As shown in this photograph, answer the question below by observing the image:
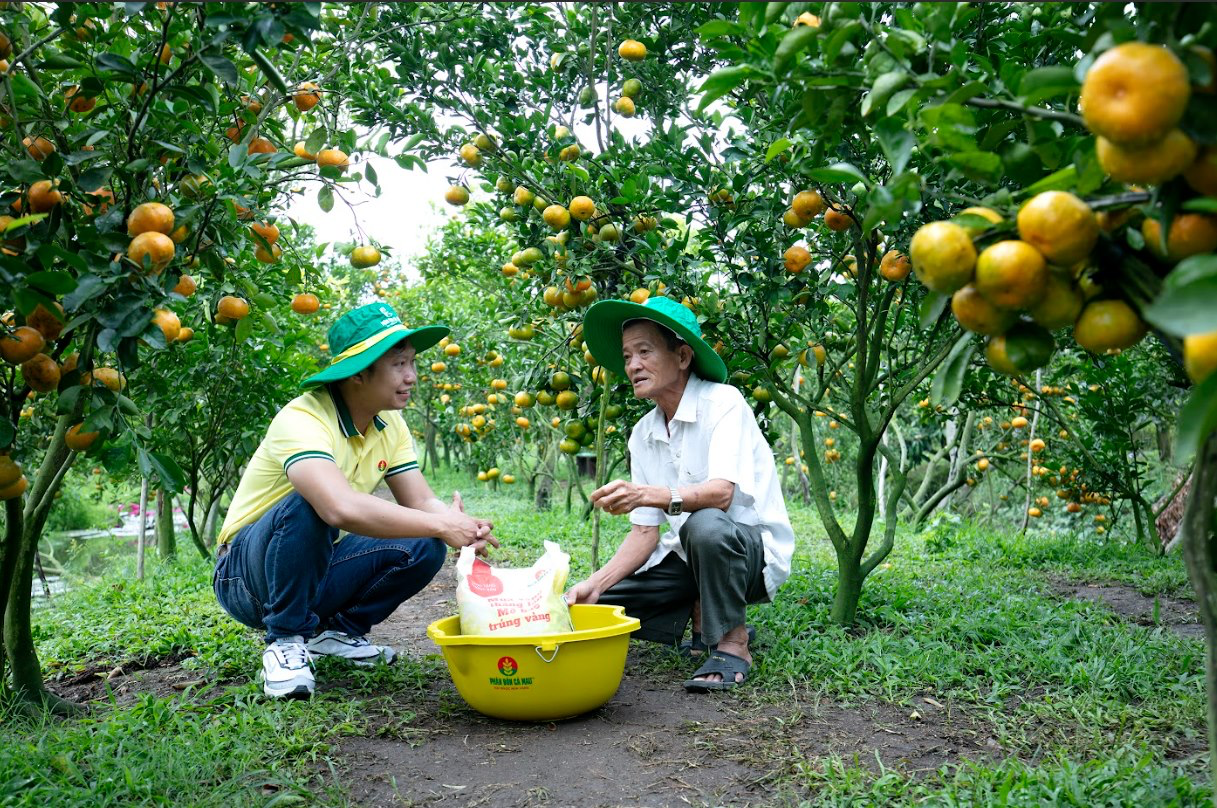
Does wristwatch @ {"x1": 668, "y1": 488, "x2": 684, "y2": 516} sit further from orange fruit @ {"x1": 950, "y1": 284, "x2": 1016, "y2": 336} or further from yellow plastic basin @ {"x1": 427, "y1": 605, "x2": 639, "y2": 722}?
orange fruit @ {"x1": 950, "y1": 284, "x2": 1016, "y2": 336}

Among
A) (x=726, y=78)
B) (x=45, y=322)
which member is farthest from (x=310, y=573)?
(x=726, y=78)

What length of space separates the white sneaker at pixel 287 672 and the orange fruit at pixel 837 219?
2.06 metres

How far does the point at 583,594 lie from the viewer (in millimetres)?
2957

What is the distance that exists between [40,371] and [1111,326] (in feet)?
6.66

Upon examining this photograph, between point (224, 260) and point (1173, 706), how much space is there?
269cm

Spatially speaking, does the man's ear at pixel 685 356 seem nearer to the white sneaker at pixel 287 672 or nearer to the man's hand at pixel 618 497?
the man's hand at pixel 618 497

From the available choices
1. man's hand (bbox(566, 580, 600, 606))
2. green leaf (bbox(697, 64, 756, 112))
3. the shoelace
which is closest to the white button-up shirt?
man's hand (bbox(566, 580, 600, 606))

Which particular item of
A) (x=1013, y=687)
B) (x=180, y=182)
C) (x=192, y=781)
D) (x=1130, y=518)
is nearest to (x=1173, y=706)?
(x=1013, y=687)

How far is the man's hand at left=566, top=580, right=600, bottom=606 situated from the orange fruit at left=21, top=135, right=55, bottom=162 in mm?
1823

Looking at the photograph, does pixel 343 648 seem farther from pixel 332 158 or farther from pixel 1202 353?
pixel 1202 353

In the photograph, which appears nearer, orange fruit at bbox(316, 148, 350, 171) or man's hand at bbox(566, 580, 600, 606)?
orange fruit at bbox(316, 148, 350, 171)

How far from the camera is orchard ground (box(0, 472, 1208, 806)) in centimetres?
204

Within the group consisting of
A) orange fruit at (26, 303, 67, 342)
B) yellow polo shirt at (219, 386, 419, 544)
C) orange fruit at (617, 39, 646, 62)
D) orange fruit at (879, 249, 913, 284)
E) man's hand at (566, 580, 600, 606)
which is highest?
orange fruit at (617, 39, 646, 62)

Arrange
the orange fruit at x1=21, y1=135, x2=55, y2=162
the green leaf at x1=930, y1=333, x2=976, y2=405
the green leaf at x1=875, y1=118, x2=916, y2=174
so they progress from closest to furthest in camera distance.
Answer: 1. the green leaf at x1=930, y1=333, x2=976, y2=405
2. the green leaf at x1=875, y1=118, x2=916, y2=174
3. the orange fruit at x1=21, y1=135, x2=55, y2=162
